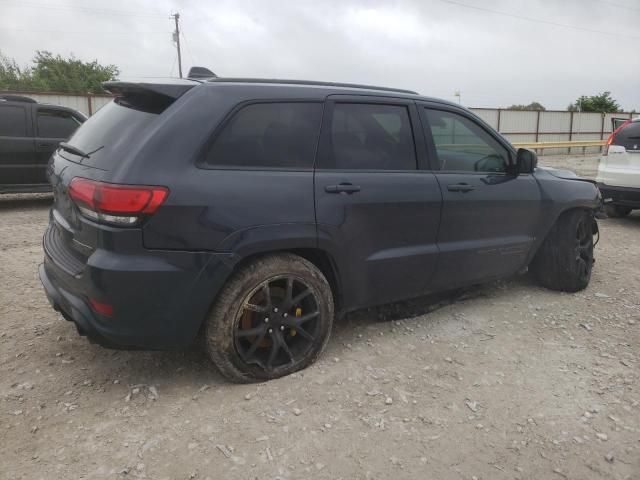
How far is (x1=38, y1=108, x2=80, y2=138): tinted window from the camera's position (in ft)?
27.2

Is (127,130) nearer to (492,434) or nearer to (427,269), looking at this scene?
(427,269)

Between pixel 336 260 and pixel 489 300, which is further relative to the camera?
pixel 489 300

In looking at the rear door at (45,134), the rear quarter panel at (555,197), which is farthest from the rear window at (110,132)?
the rear door at (45,134)

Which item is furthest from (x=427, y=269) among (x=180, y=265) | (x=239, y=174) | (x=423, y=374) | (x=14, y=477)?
(x=14, y=477)

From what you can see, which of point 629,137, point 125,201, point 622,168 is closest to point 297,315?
point 125,201

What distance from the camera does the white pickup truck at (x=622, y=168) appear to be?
23.1ft

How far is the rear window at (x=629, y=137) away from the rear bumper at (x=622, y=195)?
57 centimetres

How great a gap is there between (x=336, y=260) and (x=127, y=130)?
4.47 ft

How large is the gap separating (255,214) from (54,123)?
7.14m

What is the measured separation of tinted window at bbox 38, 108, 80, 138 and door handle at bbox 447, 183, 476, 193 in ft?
23.0

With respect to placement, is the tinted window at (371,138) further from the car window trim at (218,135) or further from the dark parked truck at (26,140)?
the dark parked truck at (26,140)

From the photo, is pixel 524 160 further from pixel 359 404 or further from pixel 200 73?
pixel 200 73

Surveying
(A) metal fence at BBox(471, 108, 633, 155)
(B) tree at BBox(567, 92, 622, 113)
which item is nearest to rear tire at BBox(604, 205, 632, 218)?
(A) metal fence at BBox(471, 108, 633, 155)

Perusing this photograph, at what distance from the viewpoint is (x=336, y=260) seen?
3.08 metres
